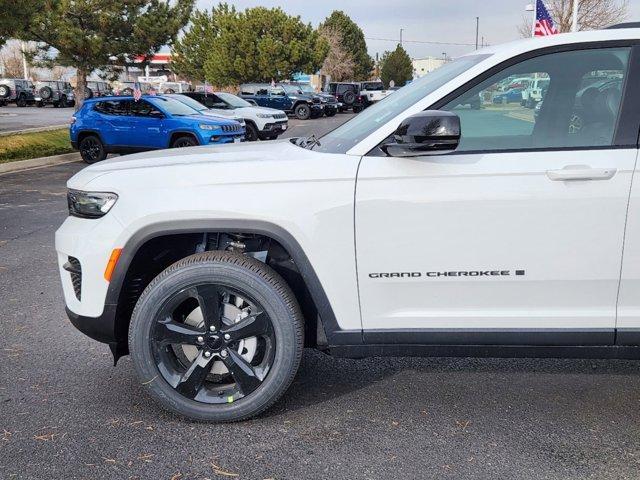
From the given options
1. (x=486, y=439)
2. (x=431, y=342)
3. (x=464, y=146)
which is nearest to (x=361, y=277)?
(x=431, y=342)

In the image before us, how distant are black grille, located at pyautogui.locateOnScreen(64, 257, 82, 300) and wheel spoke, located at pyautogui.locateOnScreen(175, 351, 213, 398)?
0.65 m

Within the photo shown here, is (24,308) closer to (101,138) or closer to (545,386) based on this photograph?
(545,386)

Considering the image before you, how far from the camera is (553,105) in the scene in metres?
3.31

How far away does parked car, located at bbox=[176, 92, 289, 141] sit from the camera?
71.0ft

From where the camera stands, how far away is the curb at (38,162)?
47.9 feet

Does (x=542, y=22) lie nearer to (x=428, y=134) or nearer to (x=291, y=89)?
(x=428, y=134)

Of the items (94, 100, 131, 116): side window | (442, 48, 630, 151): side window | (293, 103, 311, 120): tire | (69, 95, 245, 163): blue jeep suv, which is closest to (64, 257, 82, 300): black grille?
(442, 48, 630, 151): side window

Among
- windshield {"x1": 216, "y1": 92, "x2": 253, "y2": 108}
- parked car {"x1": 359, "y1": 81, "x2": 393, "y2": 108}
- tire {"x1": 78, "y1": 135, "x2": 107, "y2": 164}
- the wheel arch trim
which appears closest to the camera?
→ the wheel arch trim

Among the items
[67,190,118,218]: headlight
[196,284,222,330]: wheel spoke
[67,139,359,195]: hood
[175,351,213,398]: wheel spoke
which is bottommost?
[175,351,213,398]: wheel spoke

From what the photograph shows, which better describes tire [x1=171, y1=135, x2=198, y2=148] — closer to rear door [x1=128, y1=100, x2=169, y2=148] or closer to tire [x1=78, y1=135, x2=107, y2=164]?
rear door [x1=128, y1=100, x2=169, y2=148]

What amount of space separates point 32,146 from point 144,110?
3445 millimetres

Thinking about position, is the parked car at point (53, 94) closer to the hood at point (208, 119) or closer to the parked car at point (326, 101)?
the parked car at point (326, 101)

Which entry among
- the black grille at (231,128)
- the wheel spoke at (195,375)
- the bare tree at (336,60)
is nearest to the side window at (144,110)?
the black grille at (231,128)

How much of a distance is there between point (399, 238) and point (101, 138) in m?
14.3
